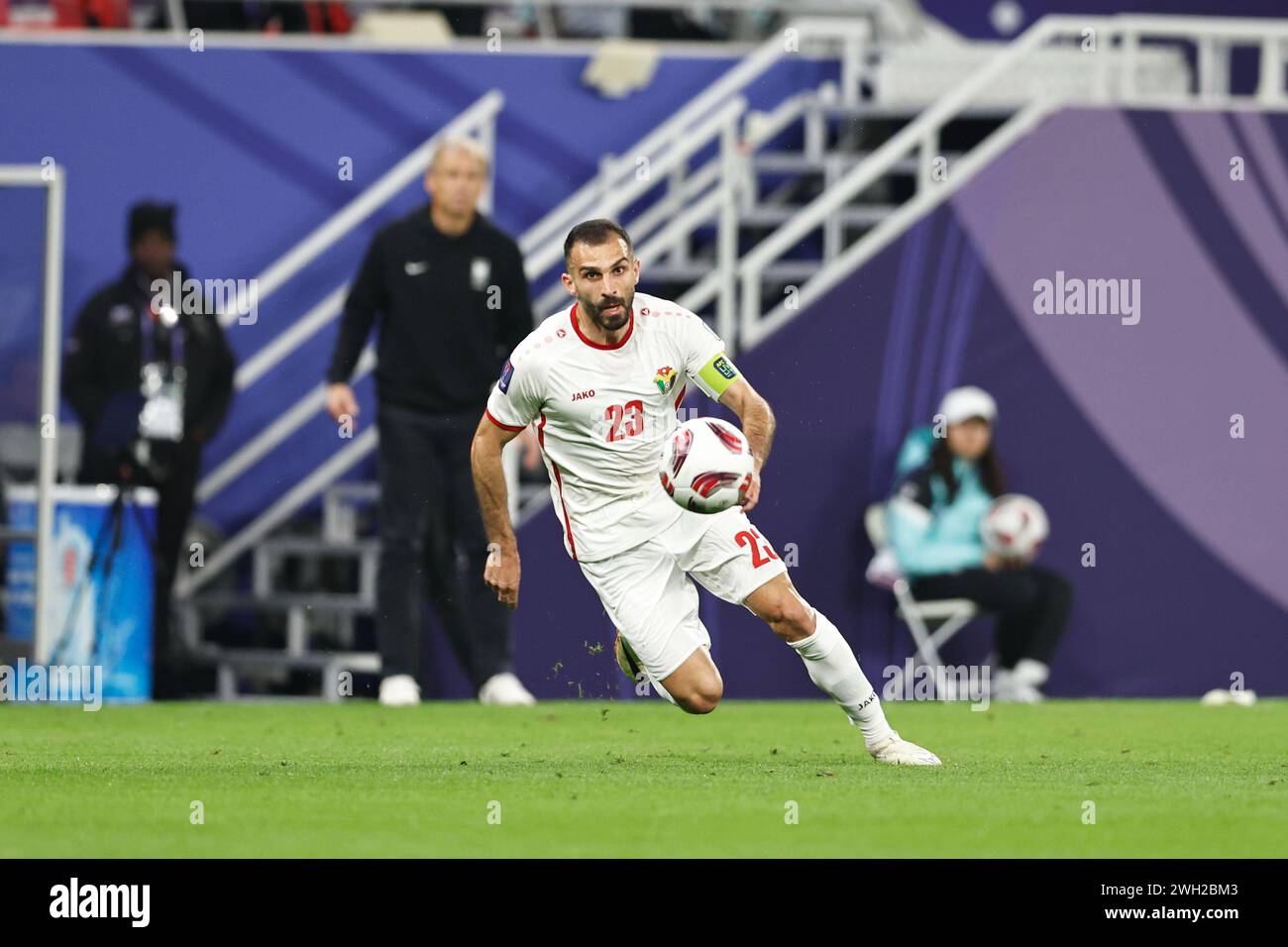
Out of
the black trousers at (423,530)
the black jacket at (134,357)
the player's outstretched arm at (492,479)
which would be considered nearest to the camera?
the player's outstretched arm at (492,479)

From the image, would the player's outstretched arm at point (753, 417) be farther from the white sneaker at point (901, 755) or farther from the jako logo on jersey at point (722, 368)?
the white sneaker at point (901, 755)

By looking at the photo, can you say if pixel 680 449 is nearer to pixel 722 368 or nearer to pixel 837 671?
pixel 722 368

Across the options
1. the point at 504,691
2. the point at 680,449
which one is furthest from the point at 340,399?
the point at 680,449

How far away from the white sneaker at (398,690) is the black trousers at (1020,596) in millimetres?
3232

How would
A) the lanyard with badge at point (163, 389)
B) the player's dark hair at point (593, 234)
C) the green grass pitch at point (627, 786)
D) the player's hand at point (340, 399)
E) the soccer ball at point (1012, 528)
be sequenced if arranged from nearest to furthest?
the green grass pitch at point (627, 786), the player's dark hair at point (593, 234), the player's hand at point (340, 399), the soccer ball at point (1012, 528), the lanyard with badge at point (163, 389)

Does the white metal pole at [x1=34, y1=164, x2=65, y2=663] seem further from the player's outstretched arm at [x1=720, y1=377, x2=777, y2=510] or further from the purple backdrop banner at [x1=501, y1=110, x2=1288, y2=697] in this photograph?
the player's outstretched arm at [x1=720, y1=377, x2=777, y2=510]

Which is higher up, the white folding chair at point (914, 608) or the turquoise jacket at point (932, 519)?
the turquoise jacket at point (932, 519)

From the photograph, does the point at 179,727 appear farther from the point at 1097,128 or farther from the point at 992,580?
the point at 1097,128

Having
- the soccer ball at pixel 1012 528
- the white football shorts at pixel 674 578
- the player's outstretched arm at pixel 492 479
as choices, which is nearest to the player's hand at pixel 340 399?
the white football shorts at pixel 674 578

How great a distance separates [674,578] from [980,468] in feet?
17.7

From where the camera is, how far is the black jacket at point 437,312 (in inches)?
537
